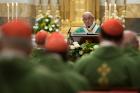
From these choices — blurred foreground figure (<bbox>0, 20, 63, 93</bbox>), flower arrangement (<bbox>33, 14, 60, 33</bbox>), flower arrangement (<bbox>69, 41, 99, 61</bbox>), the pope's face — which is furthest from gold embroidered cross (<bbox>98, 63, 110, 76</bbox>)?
the pope's face

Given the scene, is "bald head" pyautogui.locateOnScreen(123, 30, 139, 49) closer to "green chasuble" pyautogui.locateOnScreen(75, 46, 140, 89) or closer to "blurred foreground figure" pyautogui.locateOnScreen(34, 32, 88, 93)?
"green chasuble" pyautogui.locateOnScreen(75, 46, 140, 89)

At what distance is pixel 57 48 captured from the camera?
4652 millimetres

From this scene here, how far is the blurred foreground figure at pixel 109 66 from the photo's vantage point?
547cm

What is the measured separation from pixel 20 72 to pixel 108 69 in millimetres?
1968

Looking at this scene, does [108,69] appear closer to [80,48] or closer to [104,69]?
[104,69]

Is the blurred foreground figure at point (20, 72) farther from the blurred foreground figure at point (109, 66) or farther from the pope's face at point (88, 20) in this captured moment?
the pope's face at point (88, 20)

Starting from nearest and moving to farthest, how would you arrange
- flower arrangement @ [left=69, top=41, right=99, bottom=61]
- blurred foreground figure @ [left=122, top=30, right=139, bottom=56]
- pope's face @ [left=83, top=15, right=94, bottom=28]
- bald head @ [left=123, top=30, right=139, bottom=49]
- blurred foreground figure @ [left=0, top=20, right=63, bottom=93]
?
blurred foreground figure @ [left=0, top=20, right=63, bottom=93], blurred foreground figure @ [left=122, top=30, right=139, bottom=56], bald head @ [left=123, top=30, right=139, bottom=49], flower arrangement @ [left=69, top=41, right=99, bottom=61], pope's face @ [left=83, top=15, right=94, bottom=28]

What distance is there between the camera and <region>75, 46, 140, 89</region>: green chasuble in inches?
215

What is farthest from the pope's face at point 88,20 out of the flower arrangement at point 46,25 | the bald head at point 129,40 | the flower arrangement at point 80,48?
the bald head at point 129,40

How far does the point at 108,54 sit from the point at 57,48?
1.01 m

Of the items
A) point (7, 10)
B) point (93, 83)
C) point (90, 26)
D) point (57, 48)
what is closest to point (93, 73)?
point (93, 83)

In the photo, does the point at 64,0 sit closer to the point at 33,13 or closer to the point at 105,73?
the point at 33,13

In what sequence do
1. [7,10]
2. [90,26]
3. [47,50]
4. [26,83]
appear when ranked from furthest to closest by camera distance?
1. [7,10]
2. [90,26]
3. [47,50]
4. [26,83]

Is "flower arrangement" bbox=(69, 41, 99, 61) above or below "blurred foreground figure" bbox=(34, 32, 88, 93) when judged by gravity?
below
